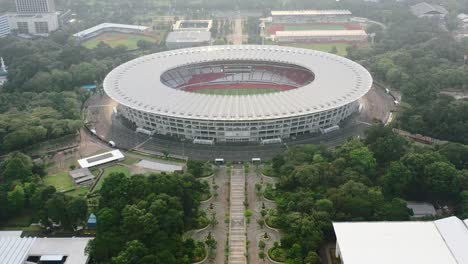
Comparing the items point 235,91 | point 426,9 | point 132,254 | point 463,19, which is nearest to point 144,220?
point 132,254

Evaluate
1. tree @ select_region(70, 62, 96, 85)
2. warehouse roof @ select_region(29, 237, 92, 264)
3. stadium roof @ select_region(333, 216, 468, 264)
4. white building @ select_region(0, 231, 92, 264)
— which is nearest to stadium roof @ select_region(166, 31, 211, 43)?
tree @ select_region(70, 62, 96, 85)

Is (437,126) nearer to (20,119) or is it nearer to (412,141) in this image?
(412,141)

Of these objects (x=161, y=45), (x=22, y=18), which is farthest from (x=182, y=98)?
(x=22, y=18)

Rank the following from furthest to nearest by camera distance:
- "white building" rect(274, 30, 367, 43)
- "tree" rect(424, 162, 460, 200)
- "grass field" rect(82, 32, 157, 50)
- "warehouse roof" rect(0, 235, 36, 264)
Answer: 1. "grass field" rect(82, 32, 157, 50)
2. "white building" rect(274, 30, 367, 43)
3. "tree" rect(424, 162, 460, 200)
4. "warehouse roof" rect(0, 235, 36, 264)

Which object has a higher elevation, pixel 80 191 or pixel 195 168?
pixel 195 168

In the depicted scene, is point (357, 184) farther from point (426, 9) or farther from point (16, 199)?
point (426, 9)

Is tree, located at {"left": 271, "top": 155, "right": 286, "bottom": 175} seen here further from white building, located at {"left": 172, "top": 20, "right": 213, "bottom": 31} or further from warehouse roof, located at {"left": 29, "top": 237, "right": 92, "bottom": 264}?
white building, located at {"left": 172, "top": 20, "right": 213, "bottom": 31}
